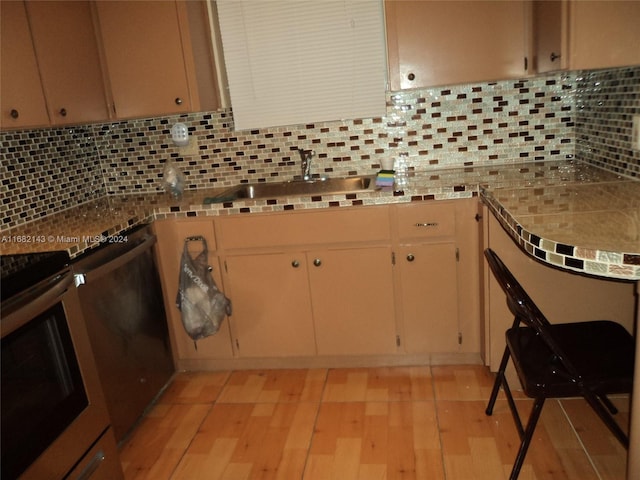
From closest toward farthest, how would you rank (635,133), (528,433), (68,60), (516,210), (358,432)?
(528,433) < (516,210) < (635,133) < (358,432) < (68,60)

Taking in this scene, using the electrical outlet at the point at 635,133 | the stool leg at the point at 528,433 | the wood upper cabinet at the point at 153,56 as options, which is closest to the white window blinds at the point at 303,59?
the wood upper cabinet at the point at 153,56

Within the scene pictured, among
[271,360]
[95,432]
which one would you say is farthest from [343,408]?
[95,432]

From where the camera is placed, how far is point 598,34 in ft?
6.03

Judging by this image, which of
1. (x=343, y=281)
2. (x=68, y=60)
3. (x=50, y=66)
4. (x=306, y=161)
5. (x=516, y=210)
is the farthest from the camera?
(x=306, y=161)

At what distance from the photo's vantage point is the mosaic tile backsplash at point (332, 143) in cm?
242

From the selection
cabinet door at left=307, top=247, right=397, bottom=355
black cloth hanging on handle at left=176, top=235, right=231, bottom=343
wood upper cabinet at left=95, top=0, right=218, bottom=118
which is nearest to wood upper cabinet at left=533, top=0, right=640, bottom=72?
cabinet door at left=307, top=247, right=397, bottom=355

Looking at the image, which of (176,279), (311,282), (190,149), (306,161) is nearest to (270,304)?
(311,282)

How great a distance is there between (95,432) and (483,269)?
1657 mm

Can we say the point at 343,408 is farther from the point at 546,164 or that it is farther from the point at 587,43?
the point at 587,43

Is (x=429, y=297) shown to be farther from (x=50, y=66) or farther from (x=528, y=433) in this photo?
(x=50, y=66)

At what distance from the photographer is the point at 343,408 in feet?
7.32

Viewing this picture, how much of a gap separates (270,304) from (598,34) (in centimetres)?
177

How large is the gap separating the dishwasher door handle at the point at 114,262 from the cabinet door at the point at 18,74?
0.64 m

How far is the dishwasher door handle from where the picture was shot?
6.10 ft
